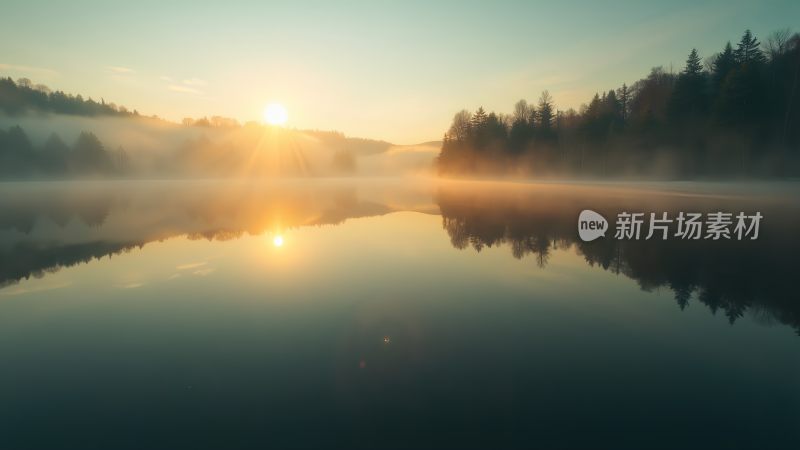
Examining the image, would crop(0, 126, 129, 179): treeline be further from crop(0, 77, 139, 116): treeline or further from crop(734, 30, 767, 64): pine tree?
crop(734, 30, 767, 64): pine tree

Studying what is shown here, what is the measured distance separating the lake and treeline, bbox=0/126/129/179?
12274 cm

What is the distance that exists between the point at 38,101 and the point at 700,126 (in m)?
250

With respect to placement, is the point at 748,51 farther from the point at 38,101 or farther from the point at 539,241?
the point at 38,101

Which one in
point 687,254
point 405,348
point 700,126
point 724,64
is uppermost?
point 724,64

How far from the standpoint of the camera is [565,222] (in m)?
25.5

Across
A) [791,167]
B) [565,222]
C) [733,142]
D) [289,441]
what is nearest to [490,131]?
[733,142]

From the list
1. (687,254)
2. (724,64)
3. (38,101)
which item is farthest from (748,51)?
(38,101)

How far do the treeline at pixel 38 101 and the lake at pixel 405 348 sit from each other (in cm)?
21746

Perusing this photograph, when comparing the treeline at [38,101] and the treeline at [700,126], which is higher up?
the treeline at [38,101]

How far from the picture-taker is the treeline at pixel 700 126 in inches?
1825

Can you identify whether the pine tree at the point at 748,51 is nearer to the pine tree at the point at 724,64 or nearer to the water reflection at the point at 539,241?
the pine tree at the point at 724,64

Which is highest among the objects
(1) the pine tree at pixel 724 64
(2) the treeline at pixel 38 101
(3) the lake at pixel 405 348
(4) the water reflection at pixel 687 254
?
(2) the treeline at pixel 38 101

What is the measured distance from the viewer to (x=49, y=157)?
350ft

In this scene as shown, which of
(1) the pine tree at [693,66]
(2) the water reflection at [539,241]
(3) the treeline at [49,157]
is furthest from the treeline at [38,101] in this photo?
(1) the pine tree at [693,66]
